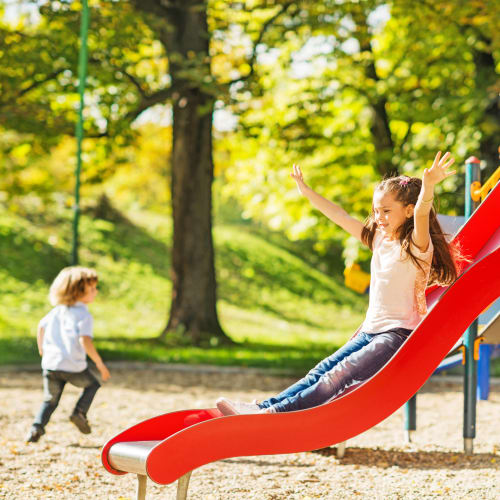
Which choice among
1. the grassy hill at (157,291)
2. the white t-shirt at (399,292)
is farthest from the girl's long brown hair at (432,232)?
the grassy hill at (157,291)

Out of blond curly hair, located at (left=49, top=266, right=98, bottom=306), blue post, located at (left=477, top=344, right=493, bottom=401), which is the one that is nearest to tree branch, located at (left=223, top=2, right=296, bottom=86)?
blue post, located at (left=477, top=344, right=493, bottom=401)

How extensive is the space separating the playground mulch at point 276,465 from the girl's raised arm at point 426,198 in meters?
1.62

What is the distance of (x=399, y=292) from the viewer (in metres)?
4.09

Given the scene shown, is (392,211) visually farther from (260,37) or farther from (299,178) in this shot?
(260,37)

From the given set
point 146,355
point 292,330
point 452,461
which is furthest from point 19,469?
point 292,330

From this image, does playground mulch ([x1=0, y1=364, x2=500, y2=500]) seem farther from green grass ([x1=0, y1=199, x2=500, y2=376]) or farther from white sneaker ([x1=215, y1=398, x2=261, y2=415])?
green grass ([x1=0, y1=199, x2=500, y2=376])

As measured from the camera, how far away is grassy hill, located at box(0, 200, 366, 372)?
13.5 m

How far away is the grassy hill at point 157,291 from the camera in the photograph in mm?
13461

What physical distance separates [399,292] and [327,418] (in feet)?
2.44

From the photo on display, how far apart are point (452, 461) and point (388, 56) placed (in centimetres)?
1106

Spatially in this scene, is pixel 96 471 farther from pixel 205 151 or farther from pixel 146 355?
pixel 205 151

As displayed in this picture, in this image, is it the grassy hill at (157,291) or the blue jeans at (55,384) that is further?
the grassy hill at (157,291)

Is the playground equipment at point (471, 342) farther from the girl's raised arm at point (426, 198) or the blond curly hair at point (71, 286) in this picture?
the blond curly hair at point (71, 286)

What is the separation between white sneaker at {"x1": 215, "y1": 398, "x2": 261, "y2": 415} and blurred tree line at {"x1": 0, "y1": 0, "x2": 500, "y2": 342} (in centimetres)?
879
